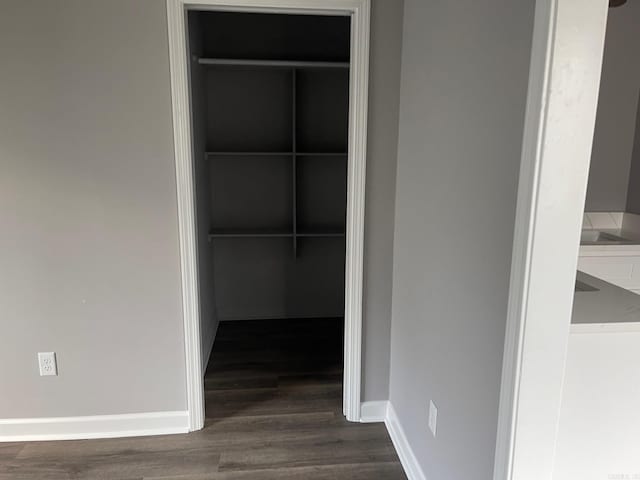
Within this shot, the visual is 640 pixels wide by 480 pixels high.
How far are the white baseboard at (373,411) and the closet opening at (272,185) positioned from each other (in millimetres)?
593

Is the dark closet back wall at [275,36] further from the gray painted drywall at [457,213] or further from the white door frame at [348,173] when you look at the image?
the gray painted drywall at [457,213]

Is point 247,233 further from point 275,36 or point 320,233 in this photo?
point 275,36

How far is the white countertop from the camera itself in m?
1.29

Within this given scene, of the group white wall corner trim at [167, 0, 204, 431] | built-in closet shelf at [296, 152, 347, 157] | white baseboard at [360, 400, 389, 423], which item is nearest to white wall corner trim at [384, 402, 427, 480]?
white baseboard at [360, 400, 389, 423]

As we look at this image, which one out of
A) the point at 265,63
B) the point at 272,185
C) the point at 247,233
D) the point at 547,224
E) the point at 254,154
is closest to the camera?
the point at 547,224

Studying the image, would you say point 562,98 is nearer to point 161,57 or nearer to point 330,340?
point 161,57

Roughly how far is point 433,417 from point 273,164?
2534 millimetres

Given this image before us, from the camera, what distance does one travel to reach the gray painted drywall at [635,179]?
3.13 m

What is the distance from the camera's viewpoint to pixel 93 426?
2391 mm

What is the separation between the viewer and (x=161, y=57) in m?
2.11

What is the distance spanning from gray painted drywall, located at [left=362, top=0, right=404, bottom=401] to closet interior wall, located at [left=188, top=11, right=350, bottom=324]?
3.94 feet

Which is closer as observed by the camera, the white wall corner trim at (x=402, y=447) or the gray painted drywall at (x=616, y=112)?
the white wall corner trim at (x=402, y=447)

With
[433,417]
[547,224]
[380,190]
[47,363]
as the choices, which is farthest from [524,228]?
[47,363]

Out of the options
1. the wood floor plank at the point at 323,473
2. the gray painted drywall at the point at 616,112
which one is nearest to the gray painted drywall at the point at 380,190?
the wood floor plank at the point at 323,473
